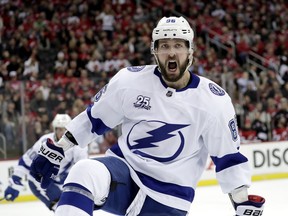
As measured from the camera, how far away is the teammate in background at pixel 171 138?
336 centimetres

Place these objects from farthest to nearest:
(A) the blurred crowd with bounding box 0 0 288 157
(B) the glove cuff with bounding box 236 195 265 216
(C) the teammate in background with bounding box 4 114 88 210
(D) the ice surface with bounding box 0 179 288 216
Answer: (A) the blurred crowd with bounding box 0 0 288 157 < (D) the ice surface with bounding box 0 179 288 216 < (C) the teammate in background with bounding box 4 114 88 210 < (B) the glove cuff with bounding box 236 195 265 216

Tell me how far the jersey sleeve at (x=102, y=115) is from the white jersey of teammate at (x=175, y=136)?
10 millimetres

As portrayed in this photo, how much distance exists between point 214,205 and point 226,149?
3.98 meters

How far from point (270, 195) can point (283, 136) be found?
2822 mm

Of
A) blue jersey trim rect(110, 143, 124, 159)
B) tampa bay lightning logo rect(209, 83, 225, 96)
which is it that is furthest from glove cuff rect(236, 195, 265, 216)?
blue jersey trim rect(110, 143, 124, 159)

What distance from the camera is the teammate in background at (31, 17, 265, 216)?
3359 mm

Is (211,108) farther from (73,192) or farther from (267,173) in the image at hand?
(267,173)

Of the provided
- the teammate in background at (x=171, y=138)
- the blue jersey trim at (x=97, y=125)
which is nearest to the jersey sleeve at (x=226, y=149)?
the teammate in background at (x=171, y=138)

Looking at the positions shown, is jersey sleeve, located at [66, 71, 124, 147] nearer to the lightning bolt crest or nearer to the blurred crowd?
the lightning bolt crest

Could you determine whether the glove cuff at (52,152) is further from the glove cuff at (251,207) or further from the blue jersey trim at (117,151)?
the glove cuff at (251,207)

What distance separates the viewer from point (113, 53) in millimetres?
12039

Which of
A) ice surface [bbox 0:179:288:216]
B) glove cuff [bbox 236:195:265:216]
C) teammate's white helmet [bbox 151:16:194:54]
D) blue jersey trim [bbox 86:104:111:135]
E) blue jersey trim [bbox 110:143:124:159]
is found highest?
teammate's white helmet [bbox 151:16:194:54]

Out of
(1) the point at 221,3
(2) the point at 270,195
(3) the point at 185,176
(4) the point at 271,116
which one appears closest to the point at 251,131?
(4) the point at 271,116

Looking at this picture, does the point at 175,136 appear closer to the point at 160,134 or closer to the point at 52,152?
the point at 160,134
